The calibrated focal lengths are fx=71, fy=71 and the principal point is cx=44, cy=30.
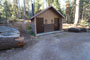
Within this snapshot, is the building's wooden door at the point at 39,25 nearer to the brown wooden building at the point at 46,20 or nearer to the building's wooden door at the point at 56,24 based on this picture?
the brown wooden building at the point at 46,20

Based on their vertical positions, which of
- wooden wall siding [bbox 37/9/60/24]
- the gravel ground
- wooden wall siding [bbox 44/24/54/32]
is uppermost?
wooden wall siding [bbox 37/9/60/24]

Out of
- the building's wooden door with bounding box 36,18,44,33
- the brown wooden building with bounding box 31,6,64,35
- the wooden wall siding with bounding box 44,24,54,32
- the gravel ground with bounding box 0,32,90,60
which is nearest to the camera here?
the gravel ground with bounding box 0,32,90,60

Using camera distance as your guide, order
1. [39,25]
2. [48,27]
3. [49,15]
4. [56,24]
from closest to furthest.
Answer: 1. [39,25]
2. [49,15]
3. [48,27]
4. [56,24]

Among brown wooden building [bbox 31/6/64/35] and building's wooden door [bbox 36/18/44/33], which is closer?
brown wooden building [bbox 31/6/64/35]

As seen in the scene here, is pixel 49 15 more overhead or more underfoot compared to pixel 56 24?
more overhead

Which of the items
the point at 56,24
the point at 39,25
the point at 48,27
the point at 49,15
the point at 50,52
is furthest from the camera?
the point at 56,24

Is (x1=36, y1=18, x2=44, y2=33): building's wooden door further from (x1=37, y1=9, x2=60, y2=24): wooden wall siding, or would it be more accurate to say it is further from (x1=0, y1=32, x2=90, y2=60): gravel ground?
(x1=0, y1=32, x2=90, y2=60): gravel ground

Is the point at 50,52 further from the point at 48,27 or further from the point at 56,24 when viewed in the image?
the point at 56,24

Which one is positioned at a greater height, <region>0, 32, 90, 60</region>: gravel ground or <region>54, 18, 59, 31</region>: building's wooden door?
<region>54, 18, 59, 31</region>: building's wooden door

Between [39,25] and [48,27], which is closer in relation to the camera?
[39,25]

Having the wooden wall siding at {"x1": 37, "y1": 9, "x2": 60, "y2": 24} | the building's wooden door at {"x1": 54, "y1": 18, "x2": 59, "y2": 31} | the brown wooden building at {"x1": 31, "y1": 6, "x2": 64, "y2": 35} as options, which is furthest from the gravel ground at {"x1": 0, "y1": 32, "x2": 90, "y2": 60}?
the building's wooden door at {"x1": 54, "y1": 18, "x2": 59, "y2": 31}

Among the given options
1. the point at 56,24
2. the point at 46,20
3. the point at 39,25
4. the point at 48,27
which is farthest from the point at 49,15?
the point at 56,24

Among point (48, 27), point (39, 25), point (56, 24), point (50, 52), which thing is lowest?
point (50, 52)

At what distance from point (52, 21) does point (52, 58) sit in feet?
21.0
